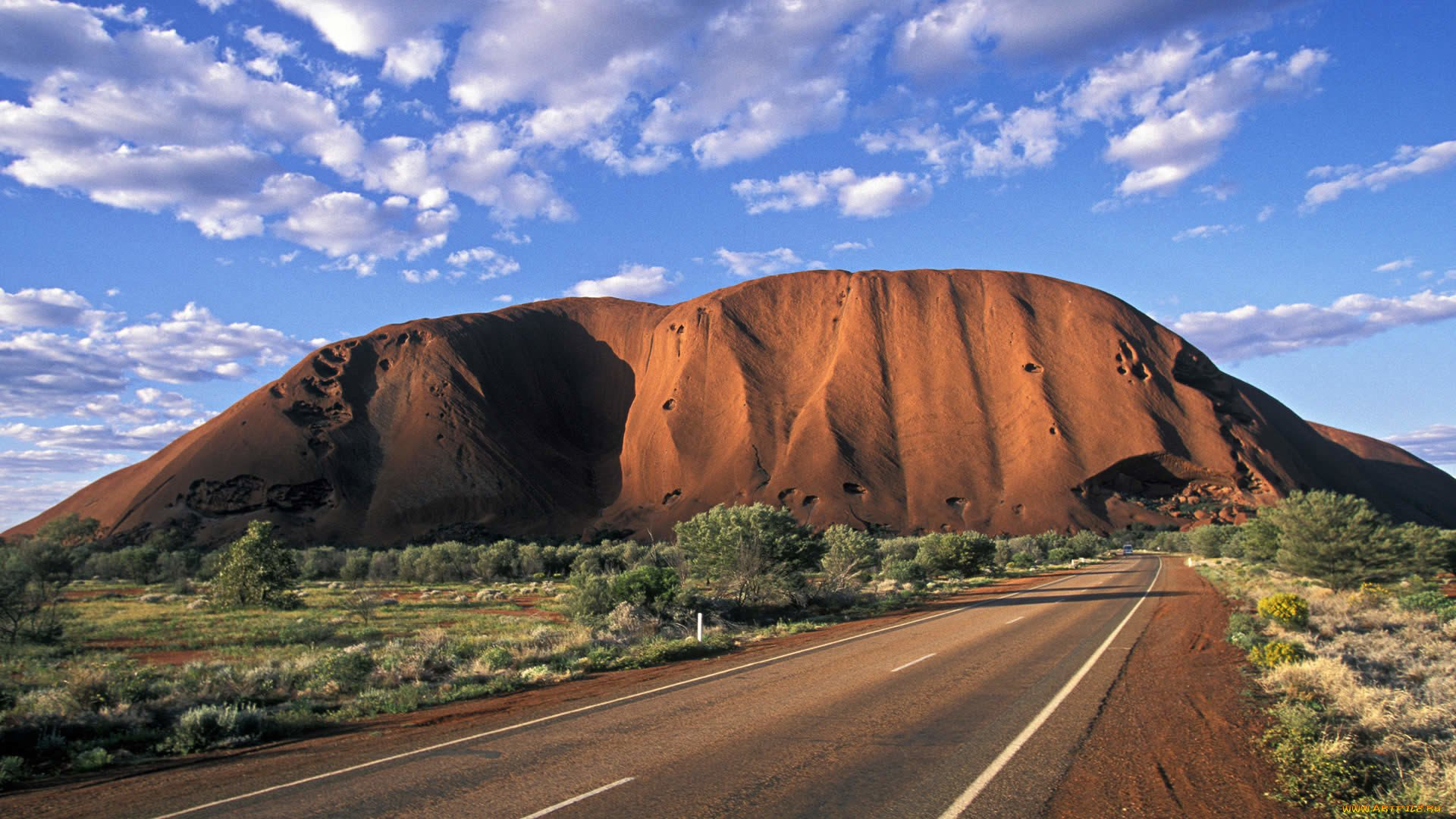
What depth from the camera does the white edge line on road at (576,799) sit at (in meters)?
Result: 5.17

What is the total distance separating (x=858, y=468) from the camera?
72.2 m

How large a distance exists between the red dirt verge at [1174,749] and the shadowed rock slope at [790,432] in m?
57.6

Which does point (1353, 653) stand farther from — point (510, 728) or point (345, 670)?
point (345, 670)

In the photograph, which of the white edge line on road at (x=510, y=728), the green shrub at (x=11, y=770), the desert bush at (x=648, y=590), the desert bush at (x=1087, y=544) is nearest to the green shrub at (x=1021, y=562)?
the desert bush at (x=1087, y=544)

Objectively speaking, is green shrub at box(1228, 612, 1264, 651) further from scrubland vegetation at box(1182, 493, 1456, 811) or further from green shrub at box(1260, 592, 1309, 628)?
green shrub at box(1260, 592, 1309, 628)

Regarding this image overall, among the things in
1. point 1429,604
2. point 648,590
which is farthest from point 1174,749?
point 1429,604

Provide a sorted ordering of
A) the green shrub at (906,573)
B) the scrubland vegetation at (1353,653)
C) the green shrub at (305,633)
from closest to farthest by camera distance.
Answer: the scrubland vegetation at (1353,653) → the green shrub at (305,633) → the green shrub at (906,573)

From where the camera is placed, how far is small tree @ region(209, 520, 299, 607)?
2575cm

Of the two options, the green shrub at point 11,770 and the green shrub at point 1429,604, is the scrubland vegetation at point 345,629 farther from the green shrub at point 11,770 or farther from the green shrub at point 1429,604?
the green shrub at point 1429,604

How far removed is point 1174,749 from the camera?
6.70 metres

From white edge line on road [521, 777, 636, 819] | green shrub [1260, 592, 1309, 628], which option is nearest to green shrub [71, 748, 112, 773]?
white edge line on road [521, 777, 636, 819]

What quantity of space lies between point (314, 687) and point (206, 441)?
8263cm

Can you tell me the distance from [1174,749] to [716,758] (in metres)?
3.94

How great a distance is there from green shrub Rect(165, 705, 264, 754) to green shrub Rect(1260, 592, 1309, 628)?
17.3 metres
